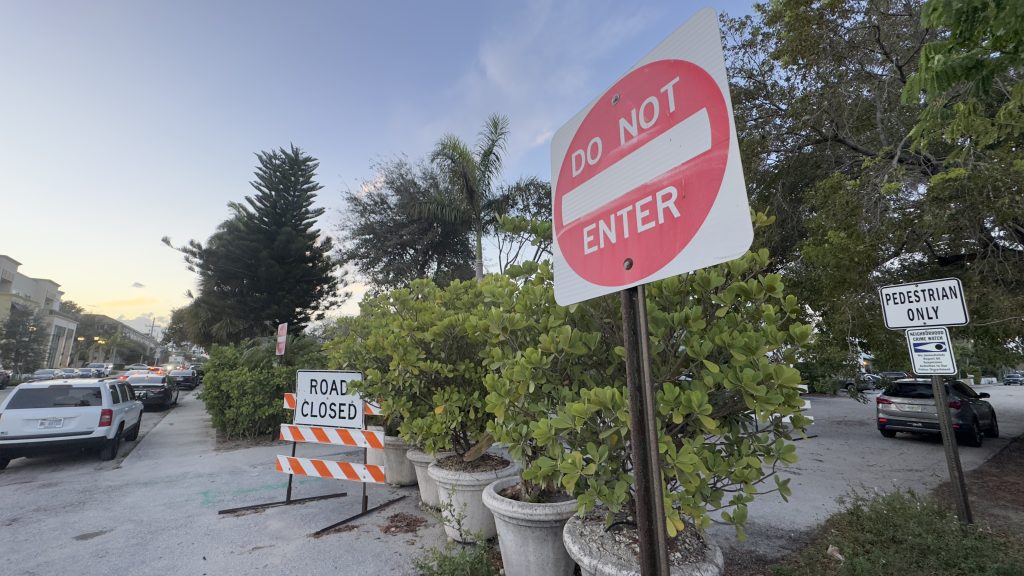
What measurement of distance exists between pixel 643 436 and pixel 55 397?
10.6 meters

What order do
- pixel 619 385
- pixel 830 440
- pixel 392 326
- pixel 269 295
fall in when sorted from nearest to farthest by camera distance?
pixel 619 385 → pixel 392 326 → pixel 830 440 → pixel 269 295

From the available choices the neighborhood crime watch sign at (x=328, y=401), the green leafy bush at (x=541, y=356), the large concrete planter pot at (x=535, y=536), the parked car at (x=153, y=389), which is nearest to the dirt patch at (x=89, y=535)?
the neighborhood crime watch sign at (x=328, y=401)

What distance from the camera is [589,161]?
5.24 ft

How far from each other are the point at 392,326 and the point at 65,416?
23.9ft

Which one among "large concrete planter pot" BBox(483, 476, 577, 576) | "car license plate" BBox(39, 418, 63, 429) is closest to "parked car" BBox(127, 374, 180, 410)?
"car license plate" BBox(39, 418, 63, 429)

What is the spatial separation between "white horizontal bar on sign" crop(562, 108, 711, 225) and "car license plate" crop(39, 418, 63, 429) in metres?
10.2

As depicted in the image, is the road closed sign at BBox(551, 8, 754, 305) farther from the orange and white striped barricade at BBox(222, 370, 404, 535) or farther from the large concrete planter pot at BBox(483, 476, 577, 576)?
the orange and white striped barricade at BBox(222, 370, 404, 535)

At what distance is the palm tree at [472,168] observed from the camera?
46.5 ft

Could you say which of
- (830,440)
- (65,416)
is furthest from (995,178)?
(65,416)

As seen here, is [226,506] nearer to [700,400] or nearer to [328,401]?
[328,401]

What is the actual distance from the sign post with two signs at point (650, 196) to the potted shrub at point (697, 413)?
59cm

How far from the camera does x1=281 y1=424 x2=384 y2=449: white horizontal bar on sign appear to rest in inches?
201

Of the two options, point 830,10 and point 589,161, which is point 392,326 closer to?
point 589,161

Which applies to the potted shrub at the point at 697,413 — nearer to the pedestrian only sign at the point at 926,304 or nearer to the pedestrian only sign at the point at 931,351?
the pedestrian only sign at the point at 926,304
